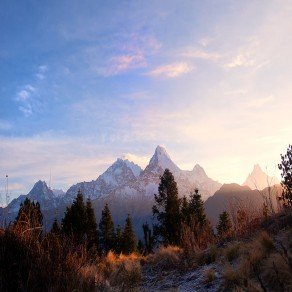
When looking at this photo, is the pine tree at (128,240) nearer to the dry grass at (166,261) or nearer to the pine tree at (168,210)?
the pine tree at (168,210)

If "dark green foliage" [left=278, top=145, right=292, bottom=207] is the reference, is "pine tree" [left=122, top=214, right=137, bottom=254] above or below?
below

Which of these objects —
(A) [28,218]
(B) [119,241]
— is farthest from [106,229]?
(A) [28,218]

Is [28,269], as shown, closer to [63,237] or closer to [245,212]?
[63,237]

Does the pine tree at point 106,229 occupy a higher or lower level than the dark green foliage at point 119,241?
higher

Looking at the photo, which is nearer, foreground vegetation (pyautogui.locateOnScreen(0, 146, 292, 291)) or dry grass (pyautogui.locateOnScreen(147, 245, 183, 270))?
foreground vegetation (pyautogui.locateOnScreen(0, 146, 292, 291))

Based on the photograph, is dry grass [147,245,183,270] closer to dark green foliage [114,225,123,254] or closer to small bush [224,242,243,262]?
small bush [224,242,243,262]

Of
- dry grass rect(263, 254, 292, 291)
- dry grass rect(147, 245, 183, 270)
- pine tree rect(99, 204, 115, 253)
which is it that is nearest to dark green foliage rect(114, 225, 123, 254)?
pine tree rect(99, 204, 115, 253)

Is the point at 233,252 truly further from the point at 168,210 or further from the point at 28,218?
the point at 168,210

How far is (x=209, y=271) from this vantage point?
8234 millimetres

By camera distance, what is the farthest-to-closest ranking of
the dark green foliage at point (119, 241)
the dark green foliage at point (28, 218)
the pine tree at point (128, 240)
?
the dark green foliage at point (119, 241), the pine tree at point (128, 240), the dark green foliage at point (28, 218)

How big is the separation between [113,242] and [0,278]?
1881 inches

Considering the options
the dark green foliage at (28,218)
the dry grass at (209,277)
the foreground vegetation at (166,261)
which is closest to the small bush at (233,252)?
the foreground vegetation at (166,261)

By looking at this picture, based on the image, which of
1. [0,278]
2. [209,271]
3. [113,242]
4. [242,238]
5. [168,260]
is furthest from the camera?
[113,242]

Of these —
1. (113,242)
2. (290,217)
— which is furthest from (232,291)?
(113,242)
